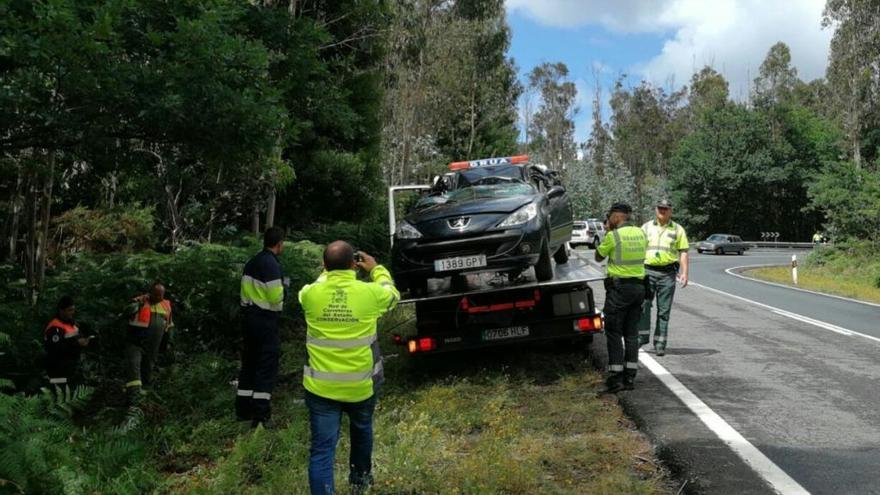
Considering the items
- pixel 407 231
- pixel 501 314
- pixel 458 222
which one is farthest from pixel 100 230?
pixel 501 314

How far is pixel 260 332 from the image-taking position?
22.2 ft

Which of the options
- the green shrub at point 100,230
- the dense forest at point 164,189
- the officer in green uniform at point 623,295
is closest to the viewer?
the dense forest at point 164,189

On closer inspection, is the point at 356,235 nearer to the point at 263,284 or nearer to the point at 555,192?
the point at 555,192

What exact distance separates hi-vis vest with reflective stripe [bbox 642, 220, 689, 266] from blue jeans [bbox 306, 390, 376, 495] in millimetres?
5295

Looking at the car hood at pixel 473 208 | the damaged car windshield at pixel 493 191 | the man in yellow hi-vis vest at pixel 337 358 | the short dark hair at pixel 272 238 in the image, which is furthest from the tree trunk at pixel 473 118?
the man in yellow hi-vis vest at pixel 337 358

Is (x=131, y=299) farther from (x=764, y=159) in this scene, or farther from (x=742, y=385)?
(x=764, y=159)

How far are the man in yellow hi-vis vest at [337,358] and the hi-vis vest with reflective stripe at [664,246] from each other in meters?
5.25

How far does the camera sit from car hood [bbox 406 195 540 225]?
7.45 m

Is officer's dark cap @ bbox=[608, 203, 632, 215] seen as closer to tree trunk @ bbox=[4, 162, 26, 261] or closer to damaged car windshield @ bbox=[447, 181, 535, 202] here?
Answer: damaged car windshield @ bbox=[447, 181, 535, 202]

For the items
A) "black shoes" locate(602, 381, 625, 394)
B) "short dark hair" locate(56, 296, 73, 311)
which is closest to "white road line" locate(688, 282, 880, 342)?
"black shoes" locate(602, 381, 625, 394)

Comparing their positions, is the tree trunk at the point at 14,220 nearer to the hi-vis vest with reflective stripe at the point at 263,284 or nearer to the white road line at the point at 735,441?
the hi-vis vest with reflective stripe at the point at 263,284

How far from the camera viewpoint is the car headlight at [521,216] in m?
7.30

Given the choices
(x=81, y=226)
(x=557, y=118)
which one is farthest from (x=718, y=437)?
(x=557, y=118)

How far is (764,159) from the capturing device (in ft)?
189
